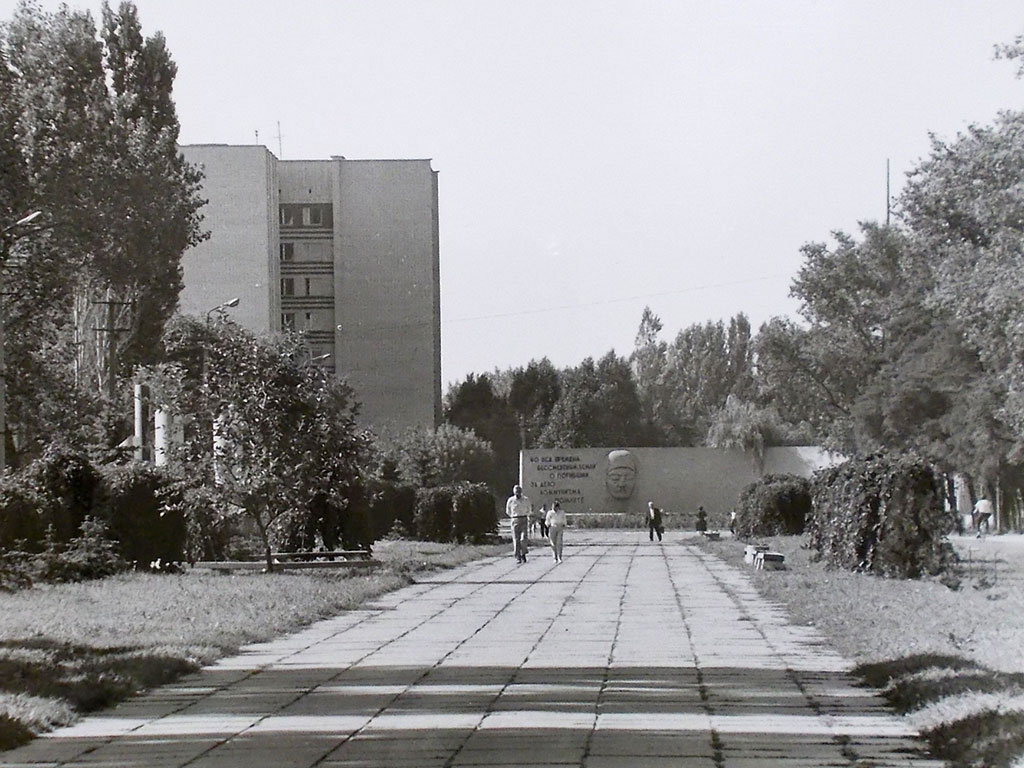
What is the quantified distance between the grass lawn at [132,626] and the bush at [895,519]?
6.78 meters

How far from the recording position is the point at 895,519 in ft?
72.4

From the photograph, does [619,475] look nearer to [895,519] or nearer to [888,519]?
[888,519]

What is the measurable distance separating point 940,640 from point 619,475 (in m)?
51.3

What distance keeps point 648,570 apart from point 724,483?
41.4 m

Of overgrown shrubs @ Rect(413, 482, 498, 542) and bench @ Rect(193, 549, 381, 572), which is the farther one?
overgrown shrubs @ Rect(413, 482, 498, 542)

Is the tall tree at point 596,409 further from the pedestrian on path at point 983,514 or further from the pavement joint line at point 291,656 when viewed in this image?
the pavement joint line at point 291,656

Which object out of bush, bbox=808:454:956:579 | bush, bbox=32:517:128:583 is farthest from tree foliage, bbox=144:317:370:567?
bush, bbox=808:454:956:579

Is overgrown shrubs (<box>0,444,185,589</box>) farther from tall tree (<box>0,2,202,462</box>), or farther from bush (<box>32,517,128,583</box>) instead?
tall tree (<box>0,2,202,462</box>)

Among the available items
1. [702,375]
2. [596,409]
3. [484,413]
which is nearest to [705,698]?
[596,409]

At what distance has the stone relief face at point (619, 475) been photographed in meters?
64.4

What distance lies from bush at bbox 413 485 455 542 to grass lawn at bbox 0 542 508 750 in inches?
612

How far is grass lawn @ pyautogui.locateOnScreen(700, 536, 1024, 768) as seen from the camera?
8281mm

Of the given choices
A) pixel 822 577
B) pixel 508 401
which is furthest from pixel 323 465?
pixel 508 401

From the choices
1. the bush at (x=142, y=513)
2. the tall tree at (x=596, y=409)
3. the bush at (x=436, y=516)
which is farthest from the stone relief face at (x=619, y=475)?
the bush at (x=142, y=513)
